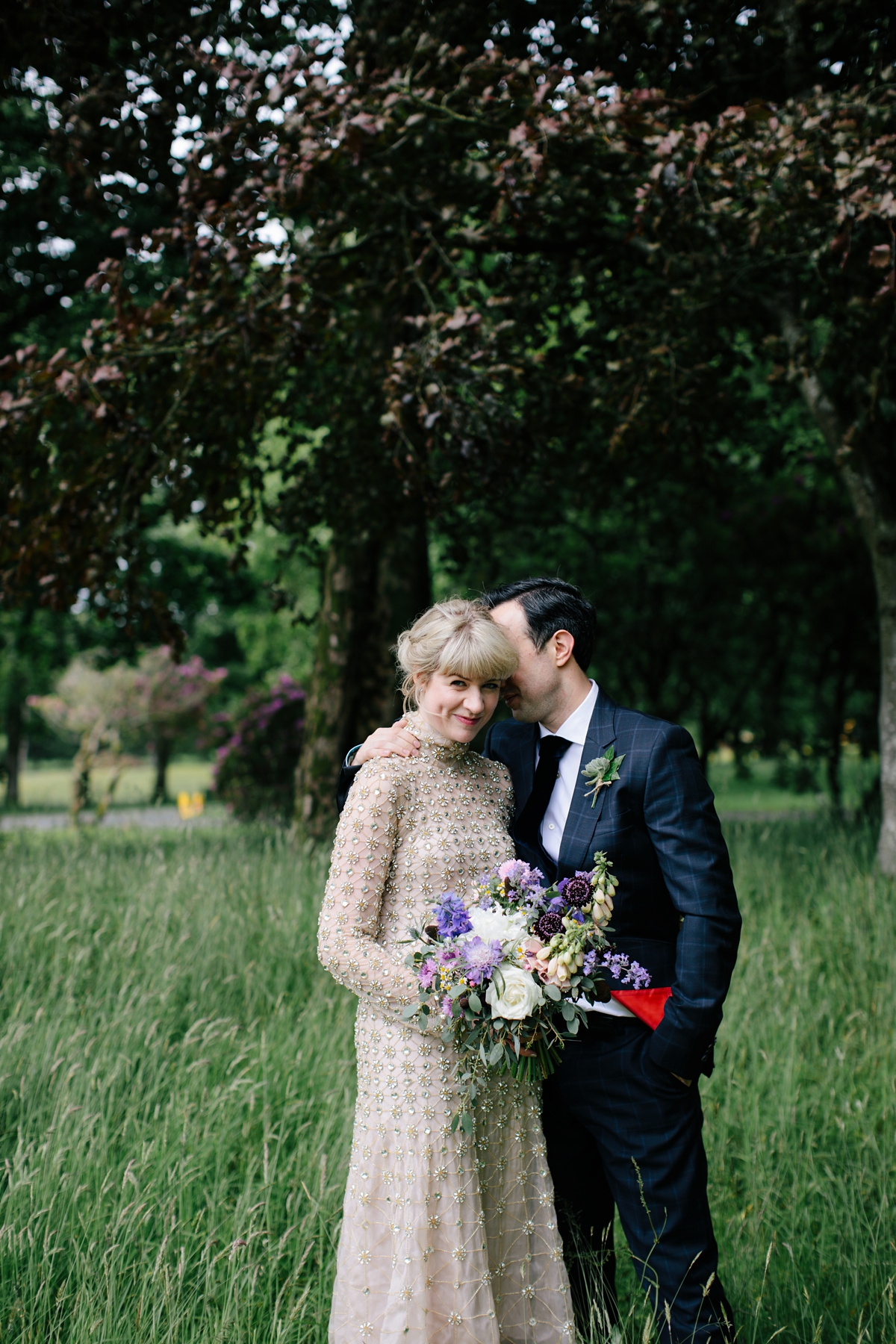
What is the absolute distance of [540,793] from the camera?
246 cm

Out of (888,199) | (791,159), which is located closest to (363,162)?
(791,159)

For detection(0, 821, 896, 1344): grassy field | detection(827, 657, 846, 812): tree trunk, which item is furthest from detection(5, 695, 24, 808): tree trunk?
detection(0, 821, 896, 1344): grassy field

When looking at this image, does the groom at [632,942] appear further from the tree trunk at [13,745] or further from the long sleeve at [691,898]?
the tree trunk at [13,745]

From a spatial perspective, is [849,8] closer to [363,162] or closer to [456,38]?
[456,38]

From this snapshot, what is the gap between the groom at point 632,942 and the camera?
2.11m

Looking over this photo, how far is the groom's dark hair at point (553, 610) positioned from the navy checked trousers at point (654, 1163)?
933 millimetres

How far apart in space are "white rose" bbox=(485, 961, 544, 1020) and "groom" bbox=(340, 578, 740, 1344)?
397 mm

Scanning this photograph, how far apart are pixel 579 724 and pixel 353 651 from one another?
5.16 m

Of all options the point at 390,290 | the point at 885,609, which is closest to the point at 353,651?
the point at 390,290

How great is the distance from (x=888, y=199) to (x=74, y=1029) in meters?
4.67

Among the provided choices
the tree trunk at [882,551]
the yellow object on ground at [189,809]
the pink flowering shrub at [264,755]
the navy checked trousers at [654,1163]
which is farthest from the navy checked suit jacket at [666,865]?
the pink flowering shrub at [264,755]

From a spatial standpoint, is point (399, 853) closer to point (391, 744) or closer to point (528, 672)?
point (391, 744)

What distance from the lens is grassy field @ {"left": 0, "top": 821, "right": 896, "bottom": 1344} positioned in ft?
8.43

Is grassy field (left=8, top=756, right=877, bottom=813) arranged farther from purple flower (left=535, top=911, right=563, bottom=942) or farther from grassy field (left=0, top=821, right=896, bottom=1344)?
purple flower (left=535, top=911, right=563, bottom=942)
